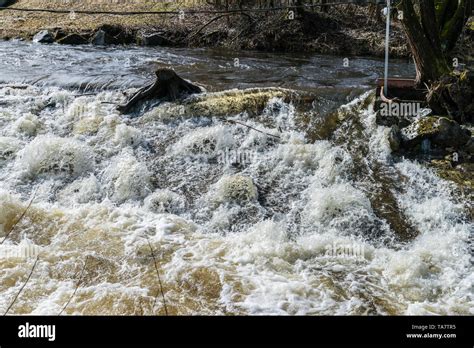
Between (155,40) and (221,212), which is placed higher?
(155,40)

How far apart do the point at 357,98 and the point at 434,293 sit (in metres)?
4.67

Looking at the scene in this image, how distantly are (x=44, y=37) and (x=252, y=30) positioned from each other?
729 cm

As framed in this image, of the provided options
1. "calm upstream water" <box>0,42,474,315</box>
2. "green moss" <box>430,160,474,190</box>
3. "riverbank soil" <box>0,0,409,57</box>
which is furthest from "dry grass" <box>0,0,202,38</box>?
"green moss" <box>430,160,474,190</box>

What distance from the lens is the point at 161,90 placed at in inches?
380

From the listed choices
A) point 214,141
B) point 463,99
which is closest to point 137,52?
point 214,141

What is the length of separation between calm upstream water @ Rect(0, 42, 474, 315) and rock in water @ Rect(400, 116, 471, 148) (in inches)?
15.8

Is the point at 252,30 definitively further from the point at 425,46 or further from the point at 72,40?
the point at 425,46

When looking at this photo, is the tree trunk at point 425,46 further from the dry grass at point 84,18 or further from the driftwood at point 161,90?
the dry grass at point 84,18

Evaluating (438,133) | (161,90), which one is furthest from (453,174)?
(161,90)

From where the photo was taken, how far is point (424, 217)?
6.68 metres

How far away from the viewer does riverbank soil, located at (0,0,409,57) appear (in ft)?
49.4

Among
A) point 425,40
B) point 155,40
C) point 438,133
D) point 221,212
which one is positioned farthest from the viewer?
point 155,40

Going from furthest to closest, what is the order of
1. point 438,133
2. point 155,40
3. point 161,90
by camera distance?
point 155,40 < point 161,90 < point 438,133
